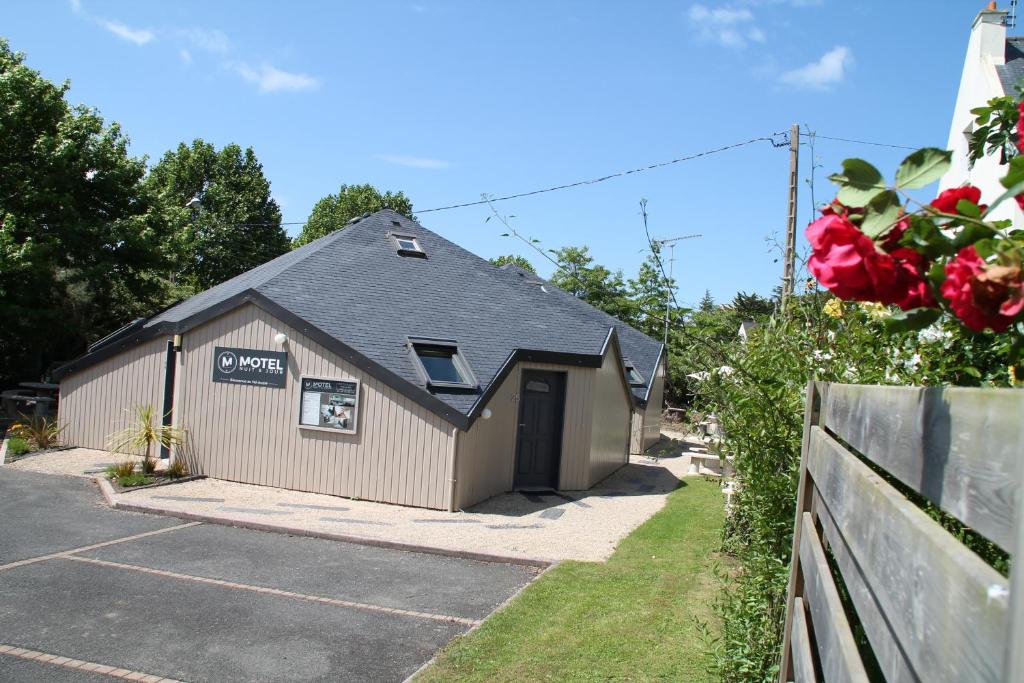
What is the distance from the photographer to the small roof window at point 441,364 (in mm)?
13469

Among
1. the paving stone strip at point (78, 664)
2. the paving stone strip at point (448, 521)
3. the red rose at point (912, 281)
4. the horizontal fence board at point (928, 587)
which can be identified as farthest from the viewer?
the paving stone strip at point (448, 521)

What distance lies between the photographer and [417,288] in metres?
16.5

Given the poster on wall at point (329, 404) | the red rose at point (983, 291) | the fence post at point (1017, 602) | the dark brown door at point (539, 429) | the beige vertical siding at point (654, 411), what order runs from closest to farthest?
1. the fence post at point (1017, 602)
2. the red rose at point (983, 291)
3. the poster on wall at point (329, 404)
4. the dark brown door at point (539, 429)
5. the beige vertical siding at point (654, 411)

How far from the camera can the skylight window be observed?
2312 centimetres

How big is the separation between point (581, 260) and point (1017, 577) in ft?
133

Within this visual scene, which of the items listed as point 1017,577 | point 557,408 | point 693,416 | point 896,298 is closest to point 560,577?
point 693,416

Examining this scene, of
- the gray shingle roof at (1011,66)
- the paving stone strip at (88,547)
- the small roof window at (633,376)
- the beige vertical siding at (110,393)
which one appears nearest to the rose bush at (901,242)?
the paving stone strip at (88,547)

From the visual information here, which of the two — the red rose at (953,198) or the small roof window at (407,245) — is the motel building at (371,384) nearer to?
the small roof window at (407,245)

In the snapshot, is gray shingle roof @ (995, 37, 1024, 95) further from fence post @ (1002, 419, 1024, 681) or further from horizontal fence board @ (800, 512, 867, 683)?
fence post @ (1002, 419, 1024, 681)

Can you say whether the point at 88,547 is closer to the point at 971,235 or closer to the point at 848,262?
the point at 848,262

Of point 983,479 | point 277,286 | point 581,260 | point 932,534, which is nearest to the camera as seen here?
point 983,479

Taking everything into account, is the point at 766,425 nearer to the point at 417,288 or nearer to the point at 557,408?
the point at 557,408

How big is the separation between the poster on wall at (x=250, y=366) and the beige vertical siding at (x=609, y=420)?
645 centimetres

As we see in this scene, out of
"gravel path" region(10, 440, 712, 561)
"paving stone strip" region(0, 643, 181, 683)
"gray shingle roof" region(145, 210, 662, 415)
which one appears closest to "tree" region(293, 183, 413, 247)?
"gray shingle roof" region(145, 210, 662, 415)
